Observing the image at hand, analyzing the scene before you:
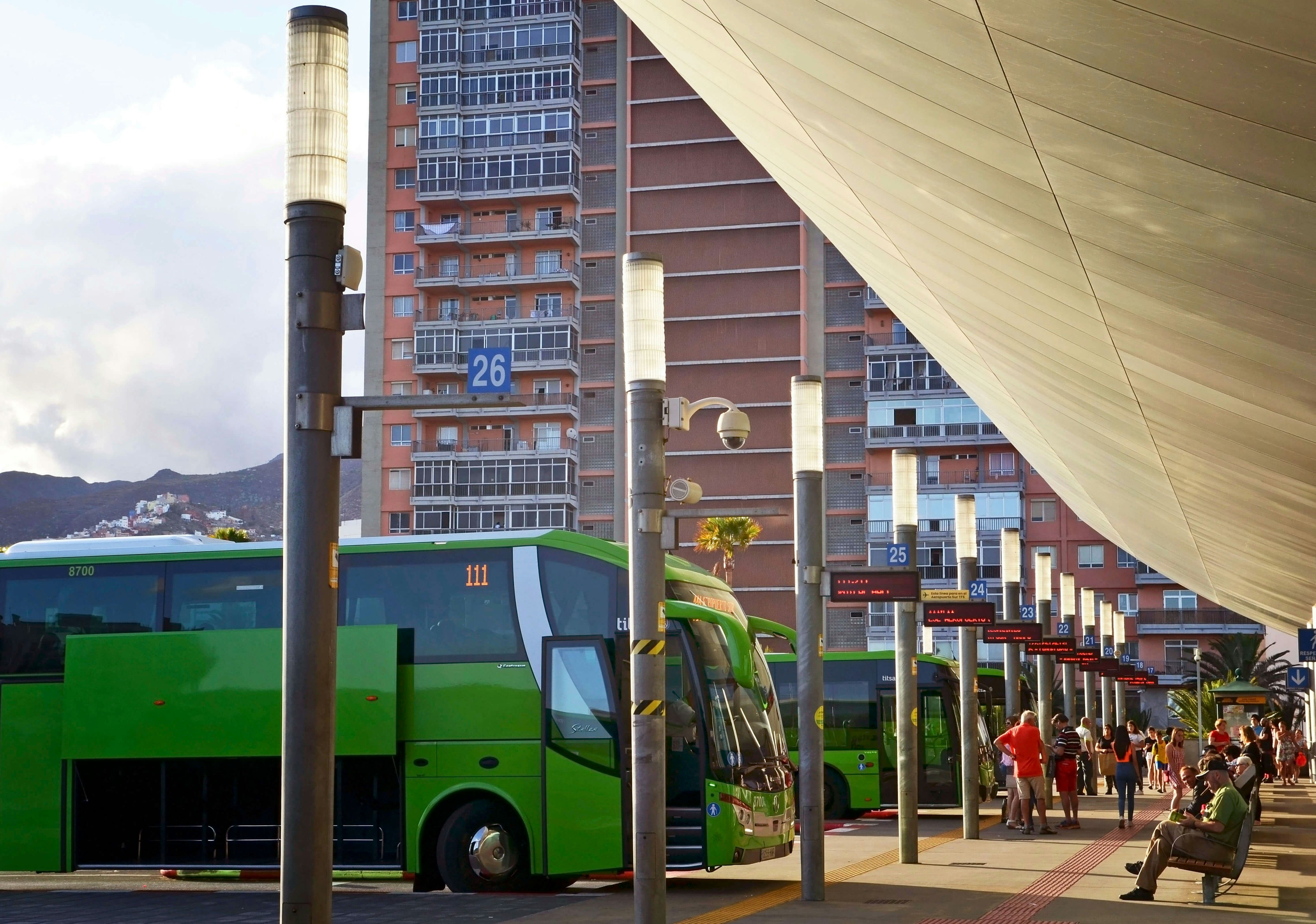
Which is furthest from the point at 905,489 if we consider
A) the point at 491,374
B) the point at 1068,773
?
the point at 491,374

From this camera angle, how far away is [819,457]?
15680 mm

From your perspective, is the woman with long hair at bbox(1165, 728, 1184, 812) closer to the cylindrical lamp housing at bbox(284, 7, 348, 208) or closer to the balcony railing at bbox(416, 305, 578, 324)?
the cylindrical lamp housing at bbox(284, 7, 348, 208)

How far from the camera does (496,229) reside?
87.9 meters

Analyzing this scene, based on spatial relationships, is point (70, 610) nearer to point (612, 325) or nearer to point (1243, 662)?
point (612, 325)

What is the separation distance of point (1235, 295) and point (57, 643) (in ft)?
46.5

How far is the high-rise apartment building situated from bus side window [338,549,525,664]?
6804cm

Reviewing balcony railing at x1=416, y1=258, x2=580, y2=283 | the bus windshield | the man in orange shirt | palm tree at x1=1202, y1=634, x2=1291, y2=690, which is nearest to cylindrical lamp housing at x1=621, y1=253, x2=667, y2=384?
the bus windshield

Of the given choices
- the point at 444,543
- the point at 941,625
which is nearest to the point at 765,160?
the point at 444,543

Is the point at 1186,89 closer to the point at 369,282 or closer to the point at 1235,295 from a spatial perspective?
the point at 1235,295

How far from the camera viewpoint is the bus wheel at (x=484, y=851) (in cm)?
1664

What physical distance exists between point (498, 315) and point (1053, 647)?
61615 mm

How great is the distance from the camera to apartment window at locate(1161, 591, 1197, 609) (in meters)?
91.6

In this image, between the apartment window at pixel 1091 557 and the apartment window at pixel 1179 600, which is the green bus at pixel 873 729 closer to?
the apartment window at pixel 1091 557

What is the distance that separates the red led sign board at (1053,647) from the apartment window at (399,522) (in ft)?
202
